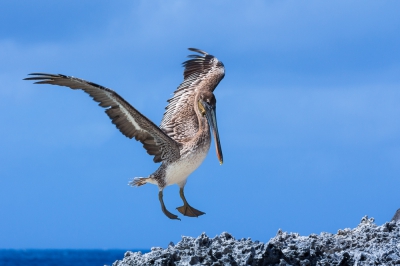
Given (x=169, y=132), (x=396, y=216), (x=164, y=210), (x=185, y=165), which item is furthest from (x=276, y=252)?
(x=169, y=132)

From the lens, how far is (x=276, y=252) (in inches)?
232

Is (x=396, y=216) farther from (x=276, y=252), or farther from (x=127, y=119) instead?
(x=127, y=119)

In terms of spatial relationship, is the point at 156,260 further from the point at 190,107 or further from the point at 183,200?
the point at 190,107

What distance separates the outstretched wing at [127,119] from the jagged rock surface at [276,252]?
1833mm

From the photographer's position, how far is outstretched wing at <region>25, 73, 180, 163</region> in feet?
24.6

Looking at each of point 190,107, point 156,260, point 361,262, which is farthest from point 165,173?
point 361,262

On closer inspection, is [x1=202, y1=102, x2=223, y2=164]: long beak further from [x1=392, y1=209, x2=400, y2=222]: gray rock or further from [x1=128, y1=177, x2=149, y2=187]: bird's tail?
[x1=392, y1=209, x2=400, y2=222]: gray rock

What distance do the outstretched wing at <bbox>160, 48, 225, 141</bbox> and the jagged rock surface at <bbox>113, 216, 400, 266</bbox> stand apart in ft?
7.79

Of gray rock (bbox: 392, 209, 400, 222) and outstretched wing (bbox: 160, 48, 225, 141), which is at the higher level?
outstretched wing (bbox: 160, 48, 225, 141)

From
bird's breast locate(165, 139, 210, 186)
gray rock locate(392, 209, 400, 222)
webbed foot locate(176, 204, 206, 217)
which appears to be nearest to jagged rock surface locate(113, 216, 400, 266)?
gray rock locate(392, 209, 400, 222)

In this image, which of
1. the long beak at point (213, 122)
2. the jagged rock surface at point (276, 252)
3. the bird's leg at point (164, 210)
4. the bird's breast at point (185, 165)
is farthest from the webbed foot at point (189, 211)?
the jagged rock surface at point (276, 252)

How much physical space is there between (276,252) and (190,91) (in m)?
4.13

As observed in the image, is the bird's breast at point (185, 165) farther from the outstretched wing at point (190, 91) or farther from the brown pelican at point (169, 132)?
the outstretched wing at point (190, 91)

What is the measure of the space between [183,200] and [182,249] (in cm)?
210
